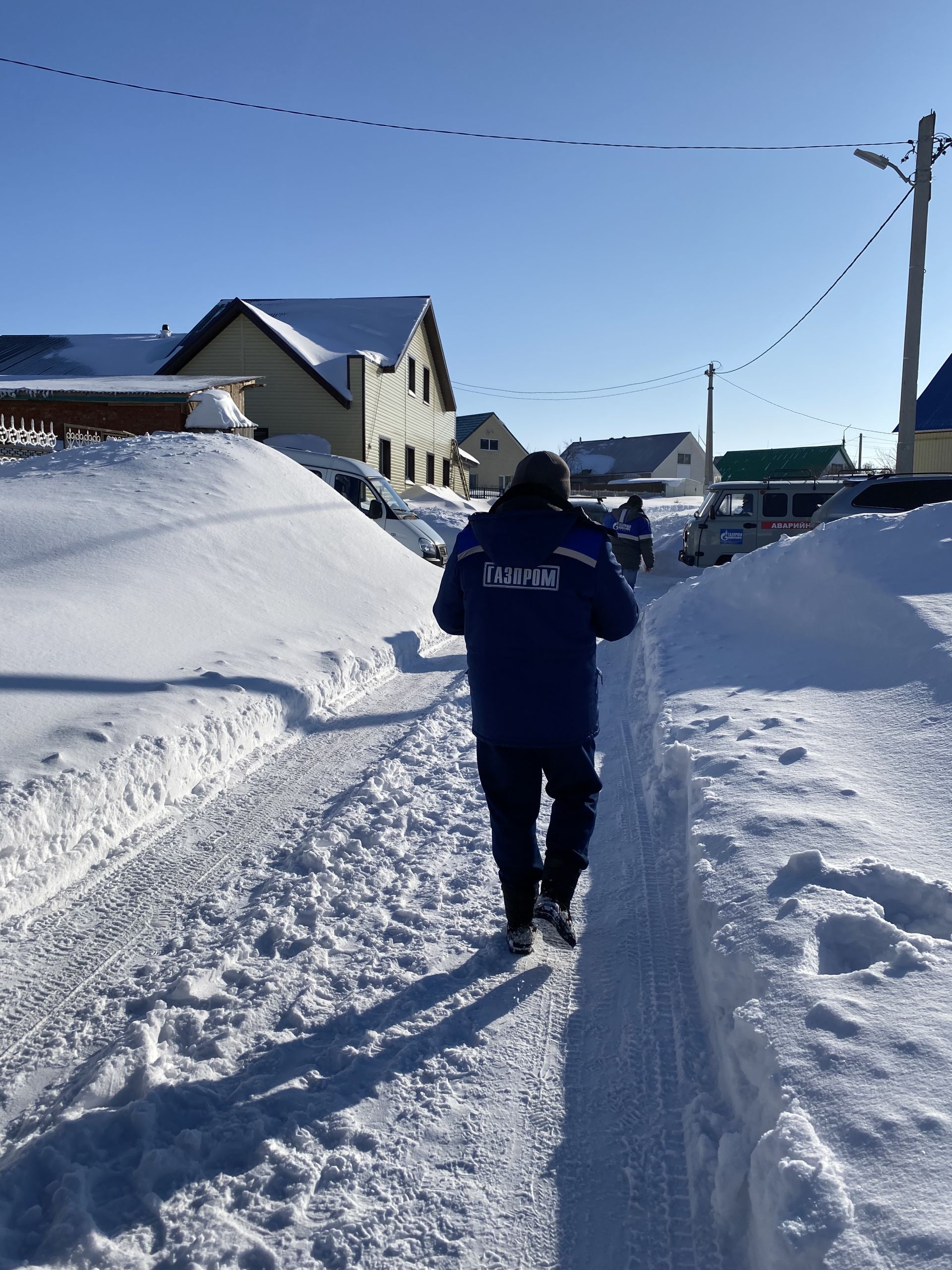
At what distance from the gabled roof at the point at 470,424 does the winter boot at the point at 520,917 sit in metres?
59.0

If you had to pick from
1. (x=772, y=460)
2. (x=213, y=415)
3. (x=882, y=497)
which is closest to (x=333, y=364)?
(x=213, y=415)

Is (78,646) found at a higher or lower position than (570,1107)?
higher

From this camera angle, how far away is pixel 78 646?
5.71m

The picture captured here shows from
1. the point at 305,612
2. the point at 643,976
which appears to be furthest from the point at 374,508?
the point at 643,976

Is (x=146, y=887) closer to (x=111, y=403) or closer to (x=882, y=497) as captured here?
(x=882, y=497)

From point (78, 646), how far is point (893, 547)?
679 cm

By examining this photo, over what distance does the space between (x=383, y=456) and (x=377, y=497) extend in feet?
44.7

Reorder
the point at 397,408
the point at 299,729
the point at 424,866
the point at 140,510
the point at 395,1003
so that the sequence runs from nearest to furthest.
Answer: the point at 395,1003
the point at 424,866
the point at 299,729
the point at 140,510
the point at 397,408

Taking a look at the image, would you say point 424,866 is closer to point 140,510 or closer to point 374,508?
point 140,510

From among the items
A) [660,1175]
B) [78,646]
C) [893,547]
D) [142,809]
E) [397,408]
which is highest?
[397,408]

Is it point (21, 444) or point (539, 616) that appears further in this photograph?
point (21, 444)

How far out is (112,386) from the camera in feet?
62.2

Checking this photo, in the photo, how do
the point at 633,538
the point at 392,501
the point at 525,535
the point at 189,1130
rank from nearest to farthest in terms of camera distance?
the point at 189,1130 → the point at 525,535 → the point at 633,538 → the point at 392,501

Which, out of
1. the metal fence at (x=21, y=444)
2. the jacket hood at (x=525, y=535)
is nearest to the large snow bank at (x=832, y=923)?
the jacket hood at (x=525, y=535)
